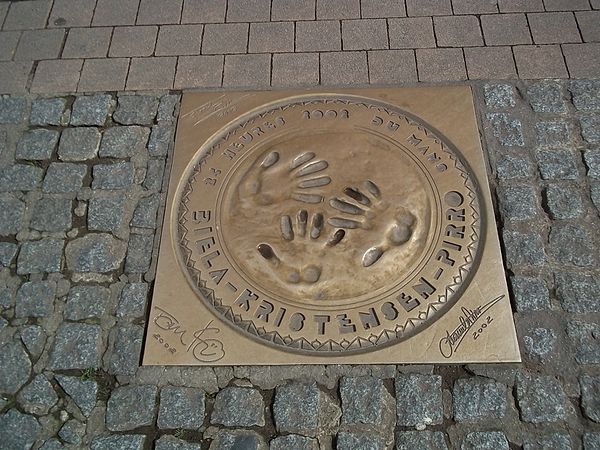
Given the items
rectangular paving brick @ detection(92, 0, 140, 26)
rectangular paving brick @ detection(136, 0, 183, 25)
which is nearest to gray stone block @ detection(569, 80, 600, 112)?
rectangular paving brick @ detection(136, 0, 183, 25)

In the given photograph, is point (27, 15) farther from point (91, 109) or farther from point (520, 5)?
point (520, 5)

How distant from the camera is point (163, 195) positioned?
8.39ft

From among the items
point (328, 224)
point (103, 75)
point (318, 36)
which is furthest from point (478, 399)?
point (103, 75)

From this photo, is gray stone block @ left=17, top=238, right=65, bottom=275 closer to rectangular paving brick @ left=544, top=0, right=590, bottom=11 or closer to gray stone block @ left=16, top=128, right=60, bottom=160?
gray stone block @ left=16, top=128, right=60, bottom=160

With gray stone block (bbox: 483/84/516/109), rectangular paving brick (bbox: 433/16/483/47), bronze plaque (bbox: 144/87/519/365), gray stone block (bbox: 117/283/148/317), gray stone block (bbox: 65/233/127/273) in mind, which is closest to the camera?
bronze plaque (bbox: 144/87/519/365)

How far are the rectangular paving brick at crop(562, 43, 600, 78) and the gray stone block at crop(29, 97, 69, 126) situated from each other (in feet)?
7.97

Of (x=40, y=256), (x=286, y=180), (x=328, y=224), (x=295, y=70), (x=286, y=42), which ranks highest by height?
(x=286, y=42)

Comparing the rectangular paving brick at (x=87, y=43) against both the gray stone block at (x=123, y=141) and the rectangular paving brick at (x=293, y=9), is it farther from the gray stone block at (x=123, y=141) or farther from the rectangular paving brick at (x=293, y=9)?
the rectangular paving brick at (x=293, y=9)

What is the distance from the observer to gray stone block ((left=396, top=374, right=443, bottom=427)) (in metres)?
2.04

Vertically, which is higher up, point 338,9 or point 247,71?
point 338,9

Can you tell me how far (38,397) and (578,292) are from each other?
80.3 inches

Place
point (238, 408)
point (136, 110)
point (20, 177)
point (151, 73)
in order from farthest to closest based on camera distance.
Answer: point (151, 73) < point (136, 110) < point (20, 177) < point (238, 408)

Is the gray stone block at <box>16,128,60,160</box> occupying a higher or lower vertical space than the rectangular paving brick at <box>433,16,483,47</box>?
lower
